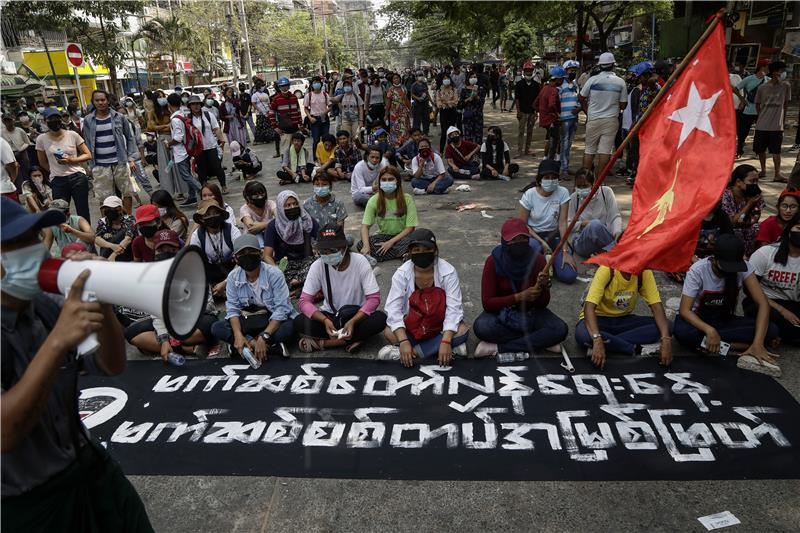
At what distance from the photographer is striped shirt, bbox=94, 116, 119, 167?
820 cm

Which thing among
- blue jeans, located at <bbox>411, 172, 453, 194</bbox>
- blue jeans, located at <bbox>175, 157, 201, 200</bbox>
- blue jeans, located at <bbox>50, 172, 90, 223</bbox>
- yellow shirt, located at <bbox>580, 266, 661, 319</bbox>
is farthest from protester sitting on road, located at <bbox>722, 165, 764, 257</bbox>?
→ blue jeans, located at <bbox>175, 157, 201, 200</bbox>

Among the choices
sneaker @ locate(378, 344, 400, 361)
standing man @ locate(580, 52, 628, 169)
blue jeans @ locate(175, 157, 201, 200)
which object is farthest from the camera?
blue jeans @ locate(175, 157, 201, 200)

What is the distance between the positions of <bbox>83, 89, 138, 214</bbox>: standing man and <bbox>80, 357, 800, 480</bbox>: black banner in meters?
4.71

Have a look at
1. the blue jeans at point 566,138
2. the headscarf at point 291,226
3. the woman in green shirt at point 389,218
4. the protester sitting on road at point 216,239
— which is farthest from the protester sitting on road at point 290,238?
the blue jeans at point 566,138

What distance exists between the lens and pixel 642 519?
298cm

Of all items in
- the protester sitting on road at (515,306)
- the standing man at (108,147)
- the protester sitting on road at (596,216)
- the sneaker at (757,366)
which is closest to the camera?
the sneaker at (757,366)

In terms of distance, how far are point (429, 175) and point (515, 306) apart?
20.2 ft

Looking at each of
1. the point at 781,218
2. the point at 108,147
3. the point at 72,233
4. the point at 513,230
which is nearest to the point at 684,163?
the point at 513,230

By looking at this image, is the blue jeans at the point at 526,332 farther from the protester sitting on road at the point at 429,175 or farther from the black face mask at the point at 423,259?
the protester sitting on road at the point at 429,175

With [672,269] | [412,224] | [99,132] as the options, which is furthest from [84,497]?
[99,132]

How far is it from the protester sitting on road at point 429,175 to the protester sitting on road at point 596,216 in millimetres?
3877

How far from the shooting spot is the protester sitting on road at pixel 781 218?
479cm

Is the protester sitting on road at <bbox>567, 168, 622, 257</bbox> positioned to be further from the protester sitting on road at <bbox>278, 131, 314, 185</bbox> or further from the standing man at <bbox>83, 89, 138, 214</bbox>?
the protester sitting on road at <bbox>278, 131, 314, 185</bbox>

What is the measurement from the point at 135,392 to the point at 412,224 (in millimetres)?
3616
